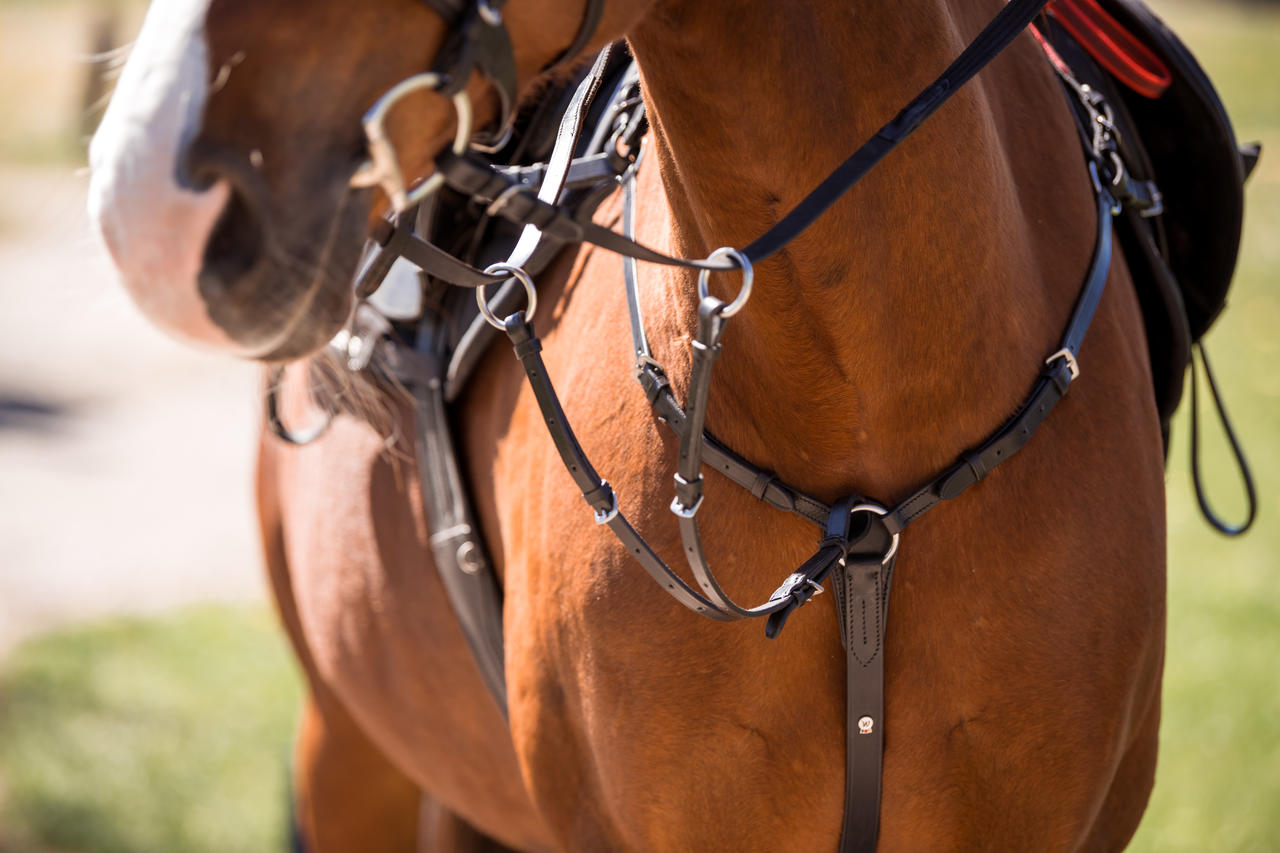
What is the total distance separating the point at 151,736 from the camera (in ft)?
15.9

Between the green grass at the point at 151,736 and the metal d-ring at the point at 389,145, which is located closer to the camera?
the metal d-ring at the point at 389,145

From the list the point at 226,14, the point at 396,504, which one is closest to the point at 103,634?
the point at 396,504

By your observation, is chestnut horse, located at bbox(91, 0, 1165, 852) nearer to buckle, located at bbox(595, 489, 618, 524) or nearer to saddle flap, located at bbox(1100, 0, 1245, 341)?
buckle, located at bbox(595, 489, 618, 524)

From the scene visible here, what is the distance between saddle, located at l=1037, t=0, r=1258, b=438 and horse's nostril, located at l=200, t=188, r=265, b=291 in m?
1.33

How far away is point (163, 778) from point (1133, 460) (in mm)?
4148

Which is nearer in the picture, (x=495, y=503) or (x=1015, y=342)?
(x=1015, y=342)

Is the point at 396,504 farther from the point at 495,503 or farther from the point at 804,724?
the point at 804,724

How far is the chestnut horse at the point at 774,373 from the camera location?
0.93m

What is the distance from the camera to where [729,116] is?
1.20 meters

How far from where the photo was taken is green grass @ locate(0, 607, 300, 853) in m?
4.23

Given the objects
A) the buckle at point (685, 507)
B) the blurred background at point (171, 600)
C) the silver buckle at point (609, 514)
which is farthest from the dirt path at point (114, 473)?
the buckle at point (685, 507)

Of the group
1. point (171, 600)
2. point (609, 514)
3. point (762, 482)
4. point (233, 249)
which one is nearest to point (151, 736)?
point (171, 600)

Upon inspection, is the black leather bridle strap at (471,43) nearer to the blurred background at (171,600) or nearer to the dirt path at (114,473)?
the blurred background at (171,600)

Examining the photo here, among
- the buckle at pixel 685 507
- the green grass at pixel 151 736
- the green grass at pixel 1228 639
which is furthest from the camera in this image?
the green grass at pixel 151 736
